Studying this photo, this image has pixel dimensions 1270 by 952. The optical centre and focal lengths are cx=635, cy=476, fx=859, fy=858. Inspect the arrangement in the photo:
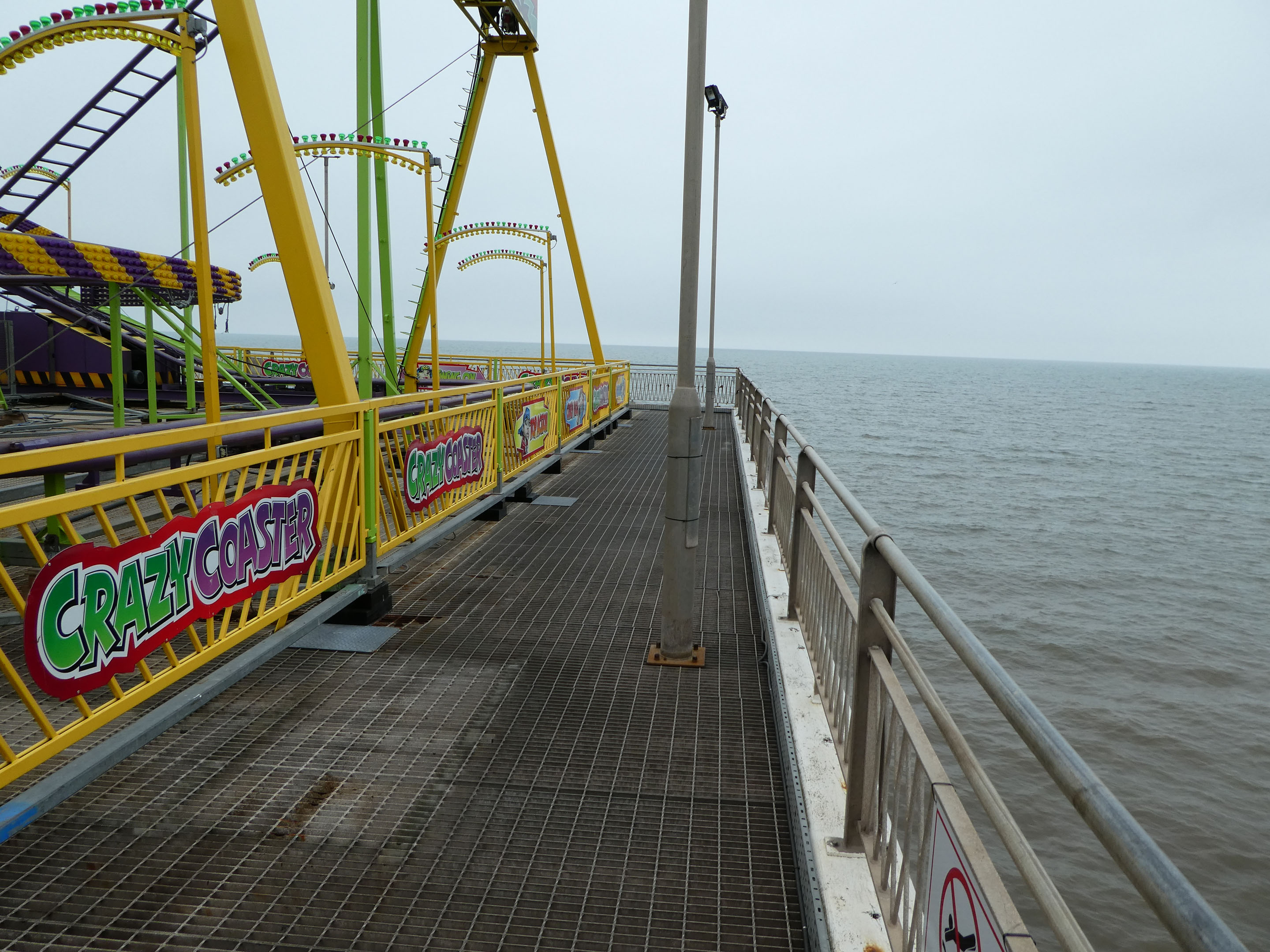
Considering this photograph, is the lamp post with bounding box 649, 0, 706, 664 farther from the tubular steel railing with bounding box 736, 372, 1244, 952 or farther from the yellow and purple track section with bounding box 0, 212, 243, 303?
the yellow and purple track section with bounding box 0, 212, 243, 303

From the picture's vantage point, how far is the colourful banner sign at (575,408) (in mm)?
14359

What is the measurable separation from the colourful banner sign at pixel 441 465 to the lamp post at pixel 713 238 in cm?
1035

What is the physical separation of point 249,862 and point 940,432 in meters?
50.3

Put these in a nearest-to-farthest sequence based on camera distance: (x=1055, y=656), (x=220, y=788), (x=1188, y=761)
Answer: (x=220, y=788), (x=1188, y=761), (x=1055, y=656)

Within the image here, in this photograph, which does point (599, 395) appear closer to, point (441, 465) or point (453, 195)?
point (453, 195)

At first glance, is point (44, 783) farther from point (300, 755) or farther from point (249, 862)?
point (300, 755)

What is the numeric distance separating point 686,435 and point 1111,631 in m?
11.8

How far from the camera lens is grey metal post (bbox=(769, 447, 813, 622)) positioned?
5.39m

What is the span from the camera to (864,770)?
3.10 meters

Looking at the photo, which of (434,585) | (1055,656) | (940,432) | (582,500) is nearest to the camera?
(434,585)

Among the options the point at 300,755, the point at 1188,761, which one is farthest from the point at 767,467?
the point at 300,755

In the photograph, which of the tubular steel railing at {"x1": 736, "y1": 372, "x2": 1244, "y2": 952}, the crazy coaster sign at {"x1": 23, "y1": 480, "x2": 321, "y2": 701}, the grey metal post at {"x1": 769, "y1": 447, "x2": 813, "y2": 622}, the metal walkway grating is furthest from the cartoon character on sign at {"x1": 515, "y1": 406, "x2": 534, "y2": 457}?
the tubular steel railing at {"x1": 736, "y1": 372, "x2": 1244, "y2": 952}

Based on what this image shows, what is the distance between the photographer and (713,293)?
22.3m

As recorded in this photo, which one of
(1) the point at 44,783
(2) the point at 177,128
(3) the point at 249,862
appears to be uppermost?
(2) the point at 177,128
